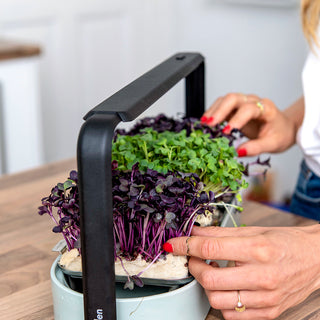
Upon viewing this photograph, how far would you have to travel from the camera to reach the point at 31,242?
0.99 m

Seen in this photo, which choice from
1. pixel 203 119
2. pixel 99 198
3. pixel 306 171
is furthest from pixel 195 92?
pixel 99 198

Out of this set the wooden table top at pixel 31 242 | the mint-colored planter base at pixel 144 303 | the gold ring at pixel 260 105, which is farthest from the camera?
the gold ring at pixel 260 105

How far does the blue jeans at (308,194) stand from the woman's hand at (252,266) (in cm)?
59

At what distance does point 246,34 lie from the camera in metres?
3.12

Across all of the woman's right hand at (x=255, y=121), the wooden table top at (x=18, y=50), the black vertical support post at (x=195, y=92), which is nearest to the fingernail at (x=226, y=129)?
the woman's right hand at (x=255, y=121)

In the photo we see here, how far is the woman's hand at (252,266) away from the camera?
656 mm

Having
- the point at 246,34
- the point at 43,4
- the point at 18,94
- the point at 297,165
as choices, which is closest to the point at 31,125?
the point at 18,94

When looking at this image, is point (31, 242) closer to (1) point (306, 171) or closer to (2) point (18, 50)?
(1) point (306, 171)

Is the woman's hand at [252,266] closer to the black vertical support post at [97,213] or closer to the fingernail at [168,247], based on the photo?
the fingernail at [168,247]

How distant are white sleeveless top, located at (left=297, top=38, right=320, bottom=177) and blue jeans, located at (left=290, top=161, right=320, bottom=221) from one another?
0.13m

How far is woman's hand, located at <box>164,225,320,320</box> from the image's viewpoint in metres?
0.66

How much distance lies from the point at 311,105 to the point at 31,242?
25.7 inches

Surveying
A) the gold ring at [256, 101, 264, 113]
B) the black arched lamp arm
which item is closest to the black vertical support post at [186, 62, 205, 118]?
the gold ring at [256, 101, 264, 113]

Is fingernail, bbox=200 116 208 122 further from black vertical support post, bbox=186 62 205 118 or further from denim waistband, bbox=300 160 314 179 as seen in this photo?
denim waistband, bbox=300 160 314 179
